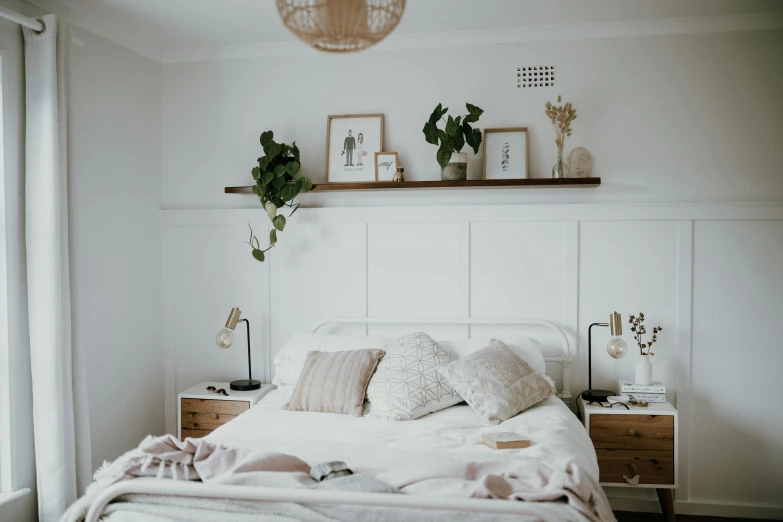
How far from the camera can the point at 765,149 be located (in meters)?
3.23

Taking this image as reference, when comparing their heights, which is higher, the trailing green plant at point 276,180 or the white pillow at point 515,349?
the trailing green plant at point 276,180

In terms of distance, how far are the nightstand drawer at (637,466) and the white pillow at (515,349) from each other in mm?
517

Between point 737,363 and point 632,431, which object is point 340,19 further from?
point 737,363

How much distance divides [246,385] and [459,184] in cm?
163

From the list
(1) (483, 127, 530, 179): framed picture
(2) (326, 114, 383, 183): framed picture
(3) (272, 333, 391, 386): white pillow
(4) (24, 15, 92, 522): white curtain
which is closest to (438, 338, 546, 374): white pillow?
(3) (272, 333, 391, 386): white pillow

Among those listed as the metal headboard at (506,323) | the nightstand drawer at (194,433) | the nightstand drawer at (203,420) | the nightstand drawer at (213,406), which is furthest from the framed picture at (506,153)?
the nightstand drawer at (194,433)

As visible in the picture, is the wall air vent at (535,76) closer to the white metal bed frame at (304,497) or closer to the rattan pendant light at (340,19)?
the rattan pendant light at (340,19)

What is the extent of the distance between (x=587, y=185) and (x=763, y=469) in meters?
1.75

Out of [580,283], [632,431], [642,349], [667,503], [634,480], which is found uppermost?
[580,283]

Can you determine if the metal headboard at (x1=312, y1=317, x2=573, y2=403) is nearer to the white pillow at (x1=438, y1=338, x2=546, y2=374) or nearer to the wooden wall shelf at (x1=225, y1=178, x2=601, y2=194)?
the white pillow at (x1=438, y1=338, x2=546, y2=374)

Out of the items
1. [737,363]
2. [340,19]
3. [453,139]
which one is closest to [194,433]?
[453,139]

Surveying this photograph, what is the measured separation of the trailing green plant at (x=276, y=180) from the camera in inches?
136

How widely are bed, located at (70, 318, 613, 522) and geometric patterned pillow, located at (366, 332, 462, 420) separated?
0.05 m

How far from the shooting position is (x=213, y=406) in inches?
133
